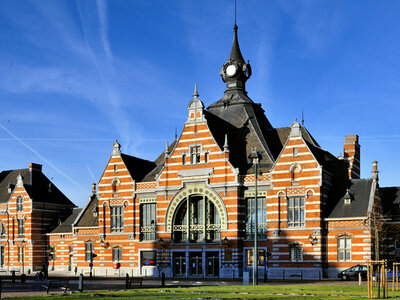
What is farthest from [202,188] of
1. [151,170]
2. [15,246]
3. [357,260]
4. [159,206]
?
[15,246]

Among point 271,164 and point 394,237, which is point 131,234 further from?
point 394,237

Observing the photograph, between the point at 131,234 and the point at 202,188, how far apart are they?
9.05 m

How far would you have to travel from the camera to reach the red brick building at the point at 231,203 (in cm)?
5306

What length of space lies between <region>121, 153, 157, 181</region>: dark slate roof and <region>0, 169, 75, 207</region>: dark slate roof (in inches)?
658

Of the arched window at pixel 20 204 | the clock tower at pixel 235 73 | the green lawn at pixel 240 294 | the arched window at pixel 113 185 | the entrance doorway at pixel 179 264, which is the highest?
the clock tower at pixel 235 73

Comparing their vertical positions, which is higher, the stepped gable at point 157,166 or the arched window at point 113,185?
the stepped gable at point 157,166

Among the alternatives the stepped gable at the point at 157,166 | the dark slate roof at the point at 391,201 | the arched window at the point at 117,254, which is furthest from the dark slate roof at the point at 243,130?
the arched window at the point at 117,254

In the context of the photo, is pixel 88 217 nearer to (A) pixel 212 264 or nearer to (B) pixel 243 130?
(A) pixel 212 264

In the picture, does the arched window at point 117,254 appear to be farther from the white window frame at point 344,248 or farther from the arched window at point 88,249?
the white window frame at point 344,248

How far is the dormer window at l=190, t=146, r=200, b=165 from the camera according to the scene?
193ft

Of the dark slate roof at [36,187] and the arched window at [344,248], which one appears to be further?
the dark slate roof at [36,187]

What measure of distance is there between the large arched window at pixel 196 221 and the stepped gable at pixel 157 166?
15.3 feet

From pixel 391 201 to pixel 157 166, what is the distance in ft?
74.8

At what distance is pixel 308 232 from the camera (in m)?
53.2
